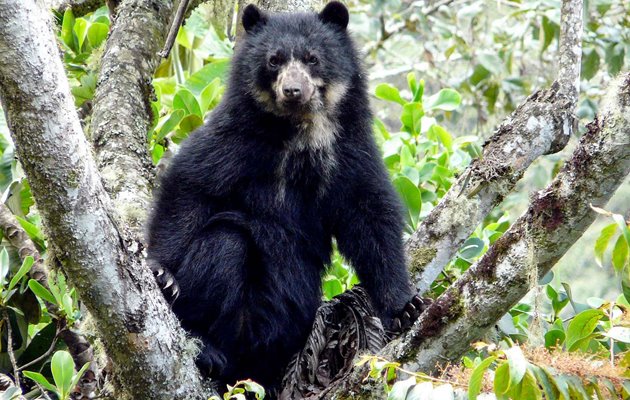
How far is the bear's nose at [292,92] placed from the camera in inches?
210

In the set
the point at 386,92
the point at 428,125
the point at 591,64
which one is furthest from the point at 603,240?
the point at 591,64

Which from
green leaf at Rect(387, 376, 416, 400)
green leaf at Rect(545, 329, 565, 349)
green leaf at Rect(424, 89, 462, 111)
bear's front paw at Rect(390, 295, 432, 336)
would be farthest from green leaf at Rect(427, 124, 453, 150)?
green leaf at Rect(387, 376, 416, 400)

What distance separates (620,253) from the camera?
2961 millimetres

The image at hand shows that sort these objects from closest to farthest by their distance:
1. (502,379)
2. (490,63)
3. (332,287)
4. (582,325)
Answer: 1. (502,379)
2. (582,325)
3. (332,287)
4. (490,63)

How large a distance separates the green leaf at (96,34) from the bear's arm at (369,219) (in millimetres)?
2187

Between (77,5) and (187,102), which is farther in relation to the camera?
(77,5)

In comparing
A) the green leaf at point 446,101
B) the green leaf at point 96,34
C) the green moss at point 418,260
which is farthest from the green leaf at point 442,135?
the green leaf at point 96,34

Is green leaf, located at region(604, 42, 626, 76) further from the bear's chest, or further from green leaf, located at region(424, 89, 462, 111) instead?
the bear's chest

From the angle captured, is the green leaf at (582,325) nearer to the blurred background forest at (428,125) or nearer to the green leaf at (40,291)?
the blurred background forest at (428,125)

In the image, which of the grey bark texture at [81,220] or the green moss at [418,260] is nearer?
the grey bark texture at [81,220]

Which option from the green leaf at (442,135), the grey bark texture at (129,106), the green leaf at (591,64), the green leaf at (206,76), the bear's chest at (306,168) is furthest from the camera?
the green leaf at (591,64)

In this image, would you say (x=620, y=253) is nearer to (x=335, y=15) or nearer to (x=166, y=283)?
(x=166, y=283)

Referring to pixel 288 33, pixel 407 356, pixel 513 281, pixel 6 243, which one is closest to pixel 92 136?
pixel 6 243

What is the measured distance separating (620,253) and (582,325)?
439 mm
